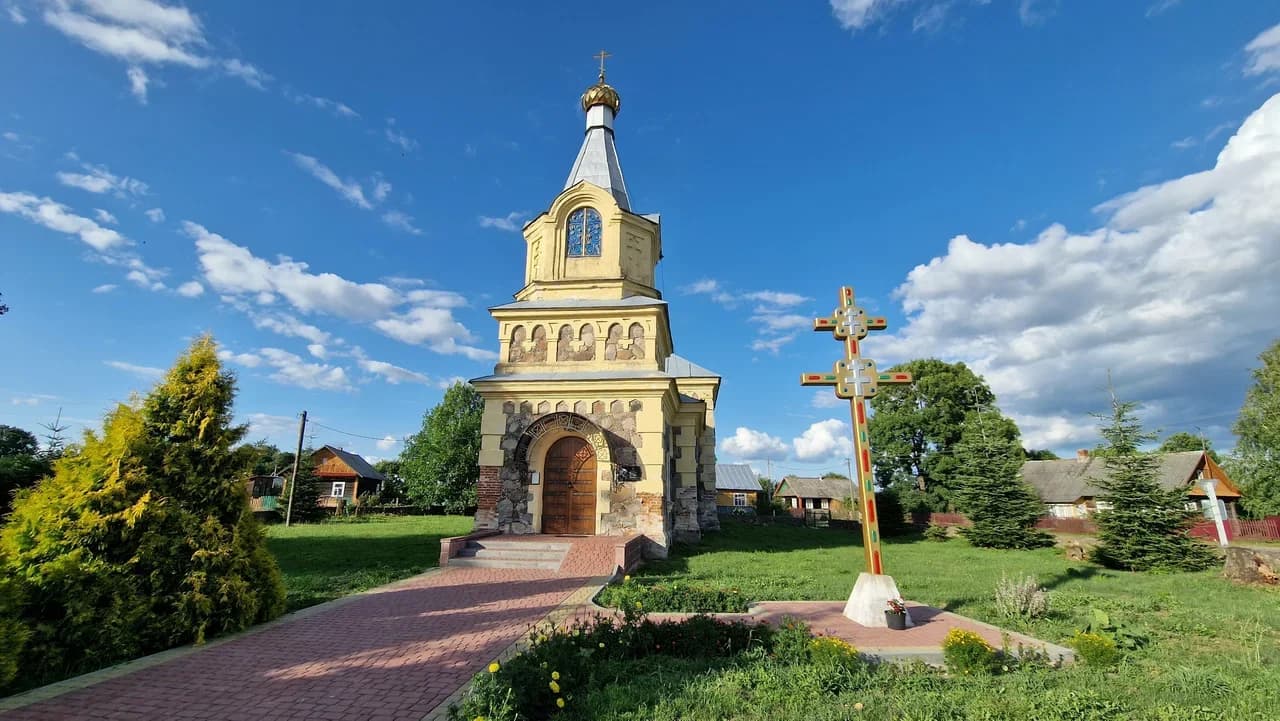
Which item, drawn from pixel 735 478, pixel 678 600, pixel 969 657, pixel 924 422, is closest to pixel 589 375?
pixel 678 600

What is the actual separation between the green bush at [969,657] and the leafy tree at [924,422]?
31991 mm

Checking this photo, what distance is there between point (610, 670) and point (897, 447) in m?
35.1

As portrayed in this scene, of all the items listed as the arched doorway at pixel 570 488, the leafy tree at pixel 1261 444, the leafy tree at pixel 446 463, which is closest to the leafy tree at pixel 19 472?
the arched doorway at pixel 570 488

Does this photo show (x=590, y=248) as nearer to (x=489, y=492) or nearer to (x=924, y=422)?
(x=489, y=492)

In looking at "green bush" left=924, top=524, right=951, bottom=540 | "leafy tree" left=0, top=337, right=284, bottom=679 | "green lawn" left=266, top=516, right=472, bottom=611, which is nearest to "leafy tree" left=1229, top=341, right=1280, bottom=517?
"green bush" left=924, top=524, right=951, bottom=540

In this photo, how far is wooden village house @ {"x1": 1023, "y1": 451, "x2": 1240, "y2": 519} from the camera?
98.4 feet

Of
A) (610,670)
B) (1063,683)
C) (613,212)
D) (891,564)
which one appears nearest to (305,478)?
(613,212)

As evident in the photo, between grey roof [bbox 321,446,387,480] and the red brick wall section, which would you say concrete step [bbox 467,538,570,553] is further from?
grey roof [bbox 321,446,387,480]

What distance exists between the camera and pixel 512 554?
1195cm

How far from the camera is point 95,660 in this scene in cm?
541

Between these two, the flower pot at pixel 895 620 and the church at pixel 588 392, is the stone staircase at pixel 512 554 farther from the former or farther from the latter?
the flower pot at pixel 895 620

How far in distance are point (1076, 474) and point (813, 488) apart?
1103 inches

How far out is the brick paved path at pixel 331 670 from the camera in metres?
4.30

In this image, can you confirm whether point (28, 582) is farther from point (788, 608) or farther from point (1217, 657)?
point (1217, 657)
